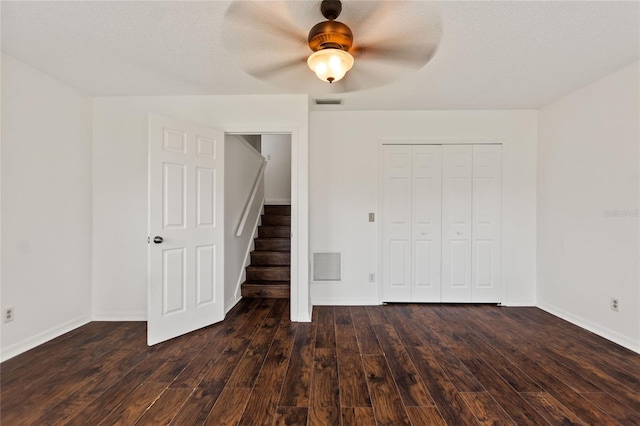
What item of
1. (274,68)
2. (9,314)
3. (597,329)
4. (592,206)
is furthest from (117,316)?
(592,206)

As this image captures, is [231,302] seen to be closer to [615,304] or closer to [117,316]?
[117,316]

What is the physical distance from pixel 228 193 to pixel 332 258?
155 cm

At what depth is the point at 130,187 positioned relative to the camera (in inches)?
117

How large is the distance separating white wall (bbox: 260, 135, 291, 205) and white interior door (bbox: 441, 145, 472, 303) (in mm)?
3578

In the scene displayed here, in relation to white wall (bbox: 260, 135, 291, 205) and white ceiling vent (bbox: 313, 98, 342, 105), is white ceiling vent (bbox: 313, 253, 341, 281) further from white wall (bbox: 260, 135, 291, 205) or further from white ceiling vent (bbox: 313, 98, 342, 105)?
white wall (bbox: 260, 135, 291, 205)

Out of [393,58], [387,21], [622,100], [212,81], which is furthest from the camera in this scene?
[212,81]

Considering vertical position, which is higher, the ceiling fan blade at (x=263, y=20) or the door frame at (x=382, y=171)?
the ceiling fan blade at (x=263, y=20)

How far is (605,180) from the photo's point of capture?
102 inches

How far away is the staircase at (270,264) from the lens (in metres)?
3.67

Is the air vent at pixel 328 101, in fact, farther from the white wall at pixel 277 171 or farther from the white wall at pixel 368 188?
the white wall at pixel 277 171

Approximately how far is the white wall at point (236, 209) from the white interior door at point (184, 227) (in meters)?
0.36

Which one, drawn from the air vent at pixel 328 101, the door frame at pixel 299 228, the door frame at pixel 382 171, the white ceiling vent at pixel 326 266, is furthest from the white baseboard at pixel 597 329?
the air vent at pixel 328 101

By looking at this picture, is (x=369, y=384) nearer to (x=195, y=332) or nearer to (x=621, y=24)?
(x=195, y=332)

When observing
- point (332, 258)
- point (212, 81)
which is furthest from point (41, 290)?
point (332, 258)
